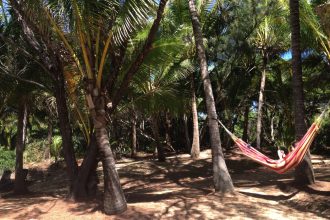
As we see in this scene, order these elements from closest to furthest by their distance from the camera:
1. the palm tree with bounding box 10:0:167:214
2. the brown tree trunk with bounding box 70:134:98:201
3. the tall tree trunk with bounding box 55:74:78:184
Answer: the palm tree with bounding box 10:0:167:214
the brown tree trunk with bounding box 70:134:98:201
the tall tree trunk with bounding box 55:74:78:184

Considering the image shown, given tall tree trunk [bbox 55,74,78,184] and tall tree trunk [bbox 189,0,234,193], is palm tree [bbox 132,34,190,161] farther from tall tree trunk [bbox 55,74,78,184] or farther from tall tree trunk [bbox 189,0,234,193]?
tall tree trunk [bbox 55,74,78,184]

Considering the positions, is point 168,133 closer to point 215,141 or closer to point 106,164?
point 215,141

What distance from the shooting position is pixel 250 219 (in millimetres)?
8312

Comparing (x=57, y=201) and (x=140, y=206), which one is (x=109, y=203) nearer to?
(x=140, y=206)

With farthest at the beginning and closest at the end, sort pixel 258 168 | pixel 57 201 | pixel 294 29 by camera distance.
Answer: pixel 258 168, pixel 294 29, pixel 57 201

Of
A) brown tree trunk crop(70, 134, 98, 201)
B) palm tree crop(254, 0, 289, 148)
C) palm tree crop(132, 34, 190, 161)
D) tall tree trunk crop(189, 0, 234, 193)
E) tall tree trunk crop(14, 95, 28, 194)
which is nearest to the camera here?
brown tree trunk crop(70, 134, 98, 201)

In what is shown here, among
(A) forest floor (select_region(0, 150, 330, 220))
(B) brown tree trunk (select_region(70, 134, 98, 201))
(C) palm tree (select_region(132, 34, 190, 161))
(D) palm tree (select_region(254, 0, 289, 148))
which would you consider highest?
(D) palm tree (select_region(254, 0, 289, 148))

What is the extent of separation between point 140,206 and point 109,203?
2.36 ft

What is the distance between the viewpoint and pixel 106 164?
8.70m

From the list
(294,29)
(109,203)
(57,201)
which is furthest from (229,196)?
(294,29)

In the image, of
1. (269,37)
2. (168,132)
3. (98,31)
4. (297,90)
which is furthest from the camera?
(168,132)

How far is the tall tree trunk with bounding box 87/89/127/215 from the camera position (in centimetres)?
839

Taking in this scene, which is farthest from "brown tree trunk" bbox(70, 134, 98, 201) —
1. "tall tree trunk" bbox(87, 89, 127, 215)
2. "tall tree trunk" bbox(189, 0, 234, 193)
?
"tall tree trunk" bbox(189, 0, 234, 193)

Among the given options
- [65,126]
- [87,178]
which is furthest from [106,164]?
[65,126]
